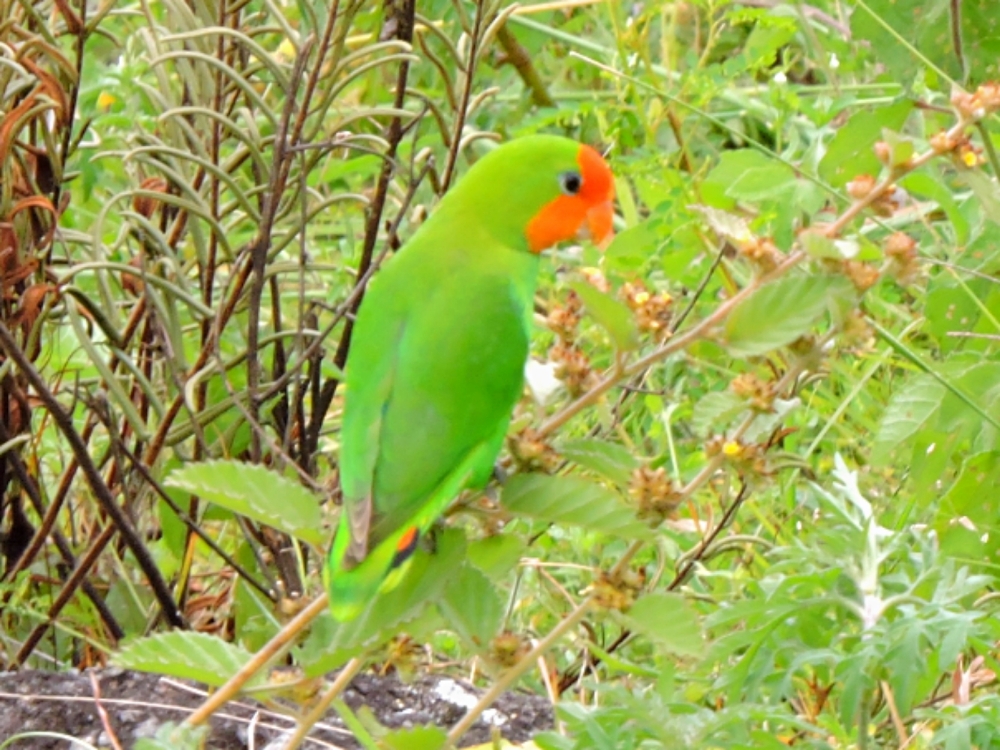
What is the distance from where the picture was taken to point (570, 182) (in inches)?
45.8

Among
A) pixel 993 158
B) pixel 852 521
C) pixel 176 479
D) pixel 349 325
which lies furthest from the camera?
pixel 349 325

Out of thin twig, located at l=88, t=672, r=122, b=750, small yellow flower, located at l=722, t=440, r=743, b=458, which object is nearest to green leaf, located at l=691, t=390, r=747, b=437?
small yellow flower, located at l=722, t=440, r=743, b=458

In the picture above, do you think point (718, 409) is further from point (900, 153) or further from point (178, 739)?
point (178, 739)

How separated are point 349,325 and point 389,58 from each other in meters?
0.30

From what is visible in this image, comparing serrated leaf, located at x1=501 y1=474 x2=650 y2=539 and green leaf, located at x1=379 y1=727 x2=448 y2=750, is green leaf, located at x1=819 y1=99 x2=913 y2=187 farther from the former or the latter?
green leaf, located at x1=379 y1=727 x2=448 y2=750

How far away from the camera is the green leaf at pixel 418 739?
841 millimetres

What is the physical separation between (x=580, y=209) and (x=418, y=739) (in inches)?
20.0

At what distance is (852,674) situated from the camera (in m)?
0.92

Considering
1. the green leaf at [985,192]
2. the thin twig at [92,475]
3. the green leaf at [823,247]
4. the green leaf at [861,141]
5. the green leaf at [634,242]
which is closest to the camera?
the green leaf at [823,247]

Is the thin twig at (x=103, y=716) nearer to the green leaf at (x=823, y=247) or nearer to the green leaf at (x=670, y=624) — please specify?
the green leaf at (x=670, y=624)

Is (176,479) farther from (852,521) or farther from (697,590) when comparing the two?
(697,590)

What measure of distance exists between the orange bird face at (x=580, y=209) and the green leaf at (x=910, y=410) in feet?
1.21

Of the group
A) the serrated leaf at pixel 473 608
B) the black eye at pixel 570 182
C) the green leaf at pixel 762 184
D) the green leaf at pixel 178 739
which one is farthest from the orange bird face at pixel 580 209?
the green leaf at pixel 178 739

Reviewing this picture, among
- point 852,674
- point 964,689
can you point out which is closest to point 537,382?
point 852,674
